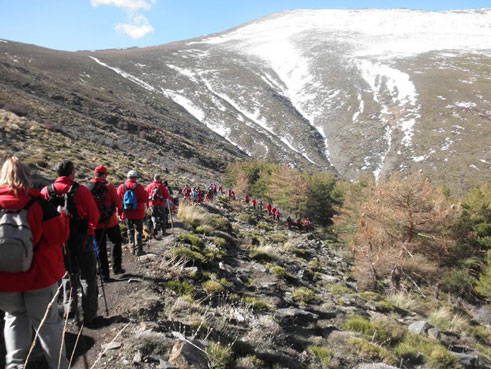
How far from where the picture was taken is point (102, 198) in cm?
483

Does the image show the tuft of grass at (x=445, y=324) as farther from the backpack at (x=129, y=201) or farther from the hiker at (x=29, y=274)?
the hiker at (x=29, y=274)

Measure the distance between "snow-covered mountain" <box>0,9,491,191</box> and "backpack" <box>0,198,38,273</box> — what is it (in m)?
69.6

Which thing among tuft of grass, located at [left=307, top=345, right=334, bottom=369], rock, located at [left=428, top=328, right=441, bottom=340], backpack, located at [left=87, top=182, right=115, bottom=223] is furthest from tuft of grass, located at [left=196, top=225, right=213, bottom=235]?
rock, located at [left=428, top=328, right=441, bottom=340]

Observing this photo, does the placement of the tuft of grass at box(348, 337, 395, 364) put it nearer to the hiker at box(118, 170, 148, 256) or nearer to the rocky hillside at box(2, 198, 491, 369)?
the rocky hillside at box(2, 198, 491, 369)

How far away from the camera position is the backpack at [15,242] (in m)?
2.26

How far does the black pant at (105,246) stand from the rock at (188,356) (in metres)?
2.45

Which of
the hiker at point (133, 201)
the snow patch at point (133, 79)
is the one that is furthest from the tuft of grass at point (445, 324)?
the snow patch at point (133, 79)

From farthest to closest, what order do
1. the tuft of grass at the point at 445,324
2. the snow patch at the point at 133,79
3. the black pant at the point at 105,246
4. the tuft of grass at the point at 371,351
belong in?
the snow patch at the point at 133,79
the tuft of grass at the point at 445,324
the tuft of grass at the point at 371,351
the black pant at the point at 105,246

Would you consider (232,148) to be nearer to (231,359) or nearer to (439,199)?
(439,199)

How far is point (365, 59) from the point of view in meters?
135

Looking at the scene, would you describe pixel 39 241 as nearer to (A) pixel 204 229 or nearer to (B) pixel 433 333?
(A) pixel 204 229

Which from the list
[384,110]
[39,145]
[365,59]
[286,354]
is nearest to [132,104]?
[39,145]

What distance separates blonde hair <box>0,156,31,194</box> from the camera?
239 cm

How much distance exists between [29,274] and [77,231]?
46.6 inches
